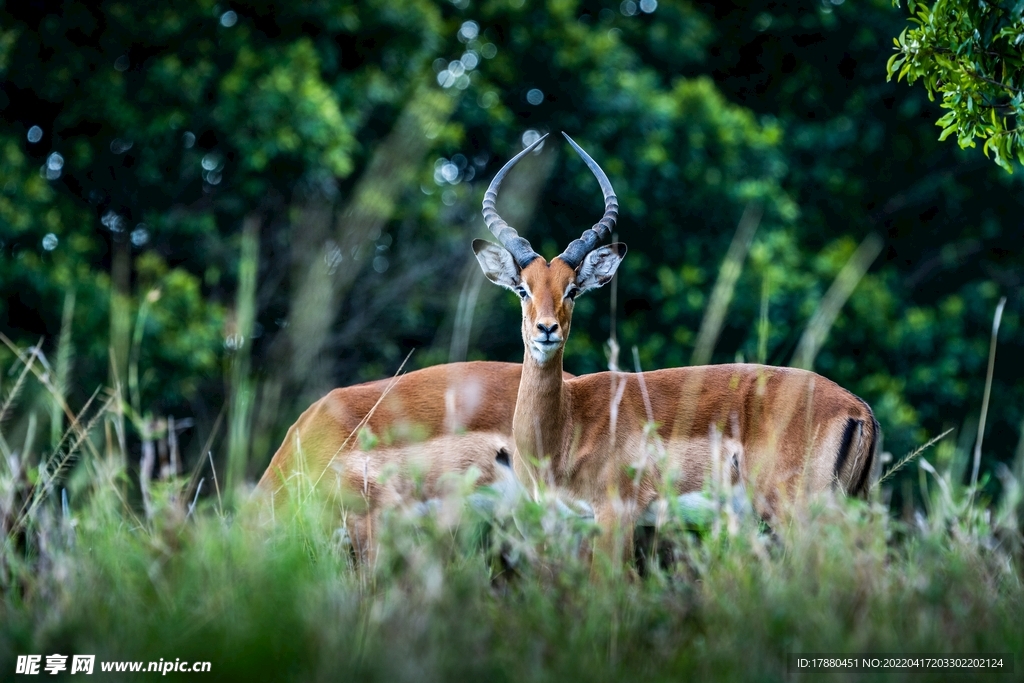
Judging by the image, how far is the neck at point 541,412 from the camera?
18.4 feet

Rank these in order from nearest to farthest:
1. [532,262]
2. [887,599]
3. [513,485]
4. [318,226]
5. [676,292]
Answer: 1. [887,599]
2. [532,262]
3. [513,485]
4. [318,226]
5. [676,292]

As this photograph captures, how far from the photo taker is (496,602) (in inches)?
130

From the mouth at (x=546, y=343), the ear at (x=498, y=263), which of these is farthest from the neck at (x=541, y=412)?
the ear at (x=498, y=263)

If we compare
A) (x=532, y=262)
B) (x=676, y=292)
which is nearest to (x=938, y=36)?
(x=532, y=262)

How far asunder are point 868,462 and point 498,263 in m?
2.18

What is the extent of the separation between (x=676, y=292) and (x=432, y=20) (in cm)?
380

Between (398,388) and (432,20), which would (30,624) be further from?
(432,20)

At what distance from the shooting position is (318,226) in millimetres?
10984

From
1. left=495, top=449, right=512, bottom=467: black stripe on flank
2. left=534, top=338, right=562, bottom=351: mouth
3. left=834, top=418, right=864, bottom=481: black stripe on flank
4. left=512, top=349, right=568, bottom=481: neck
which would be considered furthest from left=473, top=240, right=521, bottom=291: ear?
left=834, top=418, right=864, bottom=481: black stripe on flank

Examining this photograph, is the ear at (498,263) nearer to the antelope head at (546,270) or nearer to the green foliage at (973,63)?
the antelope head at (546,270)

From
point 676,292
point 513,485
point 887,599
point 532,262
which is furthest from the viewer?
point 676,292

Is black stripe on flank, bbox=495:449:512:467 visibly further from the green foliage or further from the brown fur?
the green foliage

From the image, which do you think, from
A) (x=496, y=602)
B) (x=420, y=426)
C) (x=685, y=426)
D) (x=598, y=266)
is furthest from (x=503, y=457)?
(x=496, y=602)

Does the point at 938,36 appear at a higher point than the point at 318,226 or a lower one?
higher
